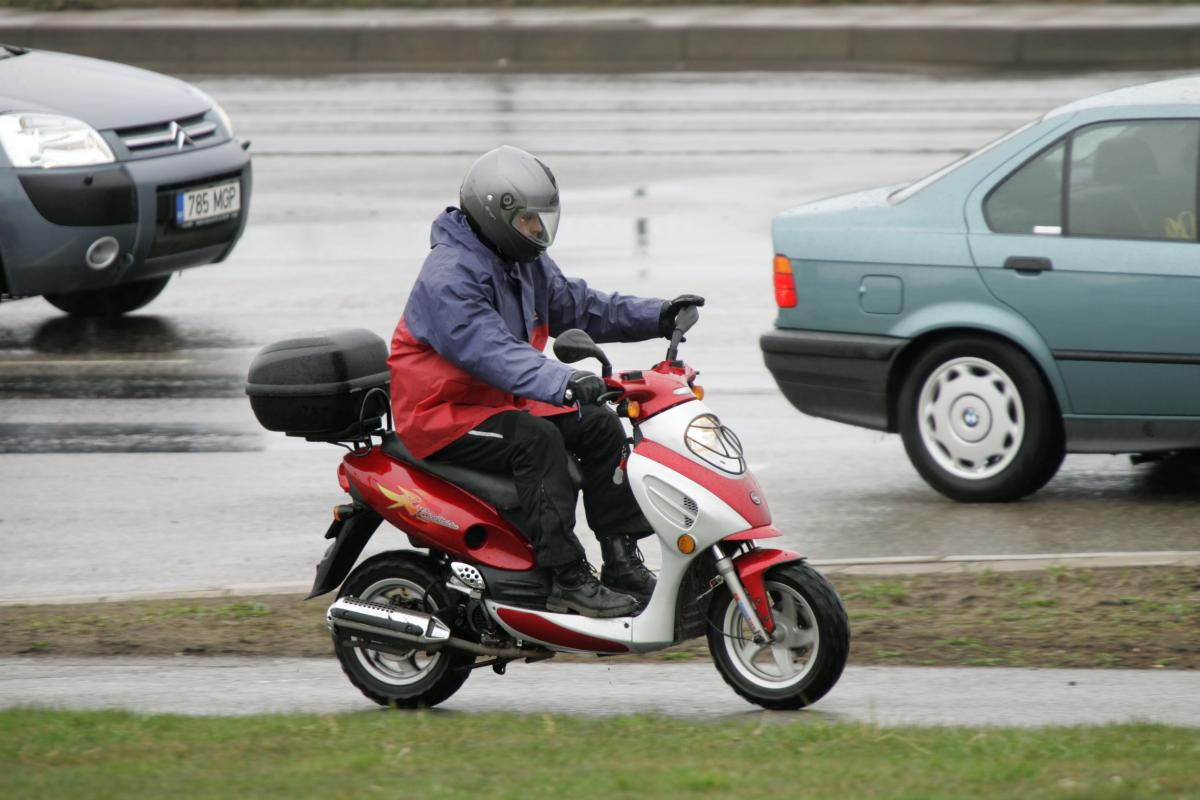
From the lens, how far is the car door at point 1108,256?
780 cm

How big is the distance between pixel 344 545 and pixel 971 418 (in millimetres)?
3286

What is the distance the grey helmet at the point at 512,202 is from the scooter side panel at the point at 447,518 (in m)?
0.70

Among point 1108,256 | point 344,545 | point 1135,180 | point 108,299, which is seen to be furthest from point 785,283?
point 108,299

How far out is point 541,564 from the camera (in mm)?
5574

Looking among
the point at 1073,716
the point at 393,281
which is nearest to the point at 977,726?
the point at 1073,716

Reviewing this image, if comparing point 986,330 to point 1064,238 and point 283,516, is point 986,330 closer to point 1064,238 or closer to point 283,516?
point 1064,238

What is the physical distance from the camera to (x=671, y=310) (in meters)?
5.77

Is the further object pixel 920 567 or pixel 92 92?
pixel 92 92

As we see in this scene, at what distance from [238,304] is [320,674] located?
6732 millimetres

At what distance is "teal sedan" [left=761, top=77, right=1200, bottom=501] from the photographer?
7.87 meters

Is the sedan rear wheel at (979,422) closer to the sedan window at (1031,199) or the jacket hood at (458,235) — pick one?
the sedan window at (1031,199)

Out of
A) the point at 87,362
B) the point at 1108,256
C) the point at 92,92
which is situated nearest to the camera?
the point at 1108,256

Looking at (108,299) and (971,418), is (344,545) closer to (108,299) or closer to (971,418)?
(971,418)

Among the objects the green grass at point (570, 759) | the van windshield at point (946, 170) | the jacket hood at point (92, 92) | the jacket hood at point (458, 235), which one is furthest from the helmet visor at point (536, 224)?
the jacket hood at point (92, 92)
